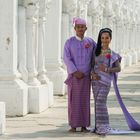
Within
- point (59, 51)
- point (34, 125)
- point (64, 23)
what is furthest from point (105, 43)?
point (64, 23)

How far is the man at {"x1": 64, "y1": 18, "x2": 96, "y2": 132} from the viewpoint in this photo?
11.1m

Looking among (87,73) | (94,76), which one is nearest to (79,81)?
(87,73)

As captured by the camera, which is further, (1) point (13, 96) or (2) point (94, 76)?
(1) point (13, 96)

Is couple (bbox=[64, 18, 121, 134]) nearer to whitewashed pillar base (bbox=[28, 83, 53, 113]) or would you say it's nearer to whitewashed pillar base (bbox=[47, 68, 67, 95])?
whitewashed pillar base (bbox=[28, 83, 53, 113])

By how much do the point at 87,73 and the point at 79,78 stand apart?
0.16m

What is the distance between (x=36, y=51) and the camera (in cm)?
1566

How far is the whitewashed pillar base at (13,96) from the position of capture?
13.4 meters

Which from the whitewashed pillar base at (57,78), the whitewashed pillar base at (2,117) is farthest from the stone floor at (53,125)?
the whitewashed pillar base at (57,78)

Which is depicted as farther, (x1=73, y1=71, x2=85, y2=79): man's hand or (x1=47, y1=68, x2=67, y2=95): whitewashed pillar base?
(x1=47, y1=68, x2=67, y2=95): whitewashed pillar base

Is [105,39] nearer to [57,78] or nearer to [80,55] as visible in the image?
[80,55]

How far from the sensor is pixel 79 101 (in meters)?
11.1

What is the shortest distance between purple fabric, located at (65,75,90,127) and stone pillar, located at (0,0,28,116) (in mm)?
2482

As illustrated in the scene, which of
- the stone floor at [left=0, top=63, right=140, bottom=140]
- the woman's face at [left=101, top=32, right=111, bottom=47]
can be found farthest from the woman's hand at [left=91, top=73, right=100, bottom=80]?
the stone floor at [left=0, top=63, right=140, bottom=140]

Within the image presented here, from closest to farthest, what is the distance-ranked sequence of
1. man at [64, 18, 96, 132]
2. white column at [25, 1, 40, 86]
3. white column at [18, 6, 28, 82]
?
man at [64, 18, 96, 132], white column at [18, 6, 28, 82], white column at [25, 1, 40, 86]
